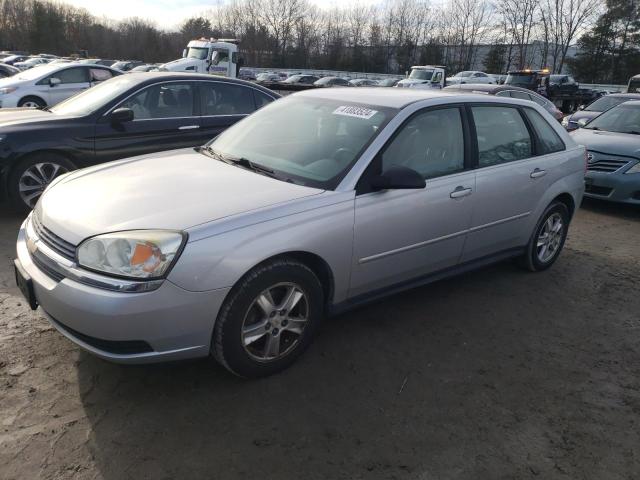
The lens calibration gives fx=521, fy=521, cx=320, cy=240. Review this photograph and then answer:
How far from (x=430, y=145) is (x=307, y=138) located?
893 mm

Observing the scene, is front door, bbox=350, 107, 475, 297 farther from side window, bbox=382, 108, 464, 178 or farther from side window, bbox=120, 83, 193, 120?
side window, bbox=120, 83, 193, 120

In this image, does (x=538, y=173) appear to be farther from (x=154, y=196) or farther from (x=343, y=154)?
(x=154, y=196)

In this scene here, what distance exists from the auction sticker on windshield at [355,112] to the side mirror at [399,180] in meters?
0.59

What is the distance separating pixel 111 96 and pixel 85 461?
4.87 metres

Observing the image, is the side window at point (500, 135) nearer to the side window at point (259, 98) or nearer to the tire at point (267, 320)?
the tire at point (267, 320)

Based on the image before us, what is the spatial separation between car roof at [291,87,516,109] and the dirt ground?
5.18 feet

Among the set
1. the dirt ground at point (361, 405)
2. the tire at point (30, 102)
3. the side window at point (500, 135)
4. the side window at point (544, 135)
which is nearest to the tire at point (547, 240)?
the side window at point (544, 135)

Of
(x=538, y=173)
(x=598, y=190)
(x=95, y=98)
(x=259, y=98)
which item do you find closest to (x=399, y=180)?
(x=538, y=173)

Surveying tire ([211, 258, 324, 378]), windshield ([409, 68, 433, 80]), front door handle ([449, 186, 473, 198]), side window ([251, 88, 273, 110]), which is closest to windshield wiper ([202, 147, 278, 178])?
tire ([211, 258, 324, 378])

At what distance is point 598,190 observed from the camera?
750 cm

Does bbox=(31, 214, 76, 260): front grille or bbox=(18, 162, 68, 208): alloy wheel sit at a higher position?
bbox=(31, 214, 76, 260): front grille

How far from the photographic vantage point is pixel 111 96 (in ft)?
20.3

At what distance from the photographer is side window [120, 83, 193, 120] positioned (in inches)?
247

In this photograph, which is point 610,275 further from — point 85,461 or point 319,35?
point 319,35
